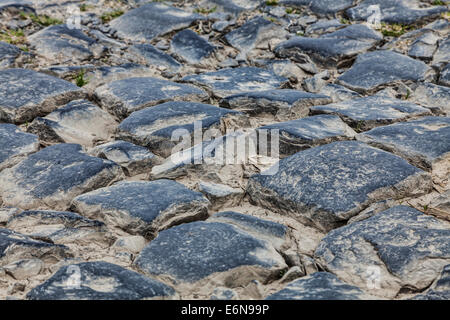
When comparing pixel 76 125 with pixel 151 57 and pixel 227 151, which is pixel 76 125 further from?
pixel 151 57

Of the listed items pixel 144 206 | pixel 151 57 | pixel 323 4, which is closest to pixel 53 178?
pixel 144 206

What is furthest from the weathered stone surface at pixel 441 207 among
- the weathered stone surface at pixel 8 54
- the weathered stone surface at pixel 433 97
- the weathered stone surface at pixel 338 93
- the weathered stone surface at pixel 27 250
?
the weathered stone surface at pixel 8 54

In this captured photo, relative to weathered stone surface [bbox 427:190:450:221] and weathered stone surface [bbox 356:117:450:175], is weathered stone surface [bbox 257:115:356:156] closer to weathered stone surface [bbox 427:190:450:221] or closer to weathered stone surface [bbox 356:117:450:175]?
weathered stone surface [bbox 356:117:450:175]

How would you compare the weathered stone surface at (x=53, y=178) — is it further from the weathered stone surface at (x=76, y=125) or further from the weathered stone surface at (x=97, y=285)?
the weathered stone surface at (x=97, y=285)

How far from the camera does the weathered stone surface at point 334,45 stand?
448 cm

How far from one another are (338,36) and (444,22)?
0.92 m

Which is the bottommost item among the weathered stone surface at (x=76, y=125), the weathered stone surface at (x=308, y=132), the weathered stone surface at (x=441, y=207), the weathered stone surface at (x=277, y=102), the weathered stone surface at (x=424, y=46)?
the weathered stone surface at (x=76, y=125)

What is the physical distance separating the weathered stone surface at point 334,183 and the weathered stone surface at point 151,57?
1.80 meters

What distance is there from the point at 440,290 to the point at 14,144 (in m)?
2.49

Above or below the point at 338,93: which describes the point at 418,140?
above

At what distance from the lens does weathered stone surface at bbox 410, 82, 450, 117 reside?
12.4 ft

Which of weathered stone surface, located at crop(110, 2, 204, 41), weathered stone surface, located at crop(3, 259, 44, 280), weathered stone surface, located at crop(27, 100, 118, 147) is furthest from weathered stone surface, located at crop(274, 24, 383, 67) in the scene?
weathered stone surface, located at crop(3, 259, 44, 280)

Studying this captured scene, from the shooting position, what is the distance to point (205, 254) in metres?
2.38
